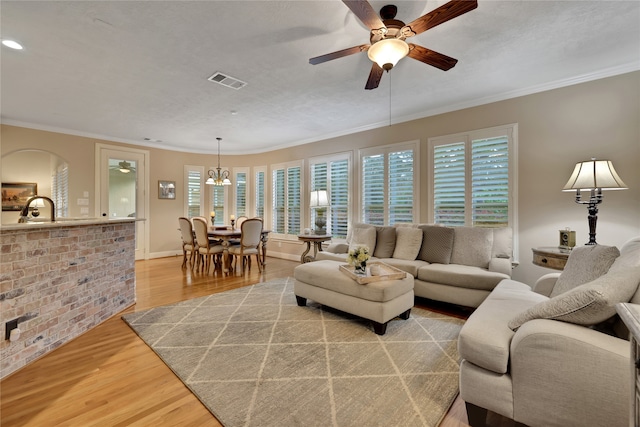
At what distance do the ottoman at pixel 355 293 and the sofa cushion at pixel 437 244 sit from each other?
0.93 metres

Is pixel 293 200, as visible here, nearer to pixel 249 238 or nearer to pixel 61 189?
pixel 249 238

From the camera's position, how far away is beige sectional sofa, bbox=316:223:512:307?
10.2ft

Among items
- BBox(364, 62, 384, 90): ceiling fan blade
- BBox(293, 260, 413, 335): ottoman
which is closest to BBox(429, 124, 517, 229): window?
BBox(293, 260, 413, 335): ottoman

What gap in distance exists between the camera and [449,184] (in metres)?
4.27

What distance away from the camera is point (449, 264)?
11.8 feet

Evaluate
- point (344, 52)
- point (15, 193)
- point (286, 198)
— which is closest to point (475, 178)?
point (344, 52)

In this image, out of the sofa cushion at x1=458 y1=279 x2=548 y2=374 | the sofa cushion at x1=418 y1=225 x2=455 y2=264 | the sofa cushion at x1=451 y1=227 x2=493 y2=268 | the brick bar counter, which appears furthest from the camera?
the sofa cushion at x1=418 y1=225 x2=455 y2=264

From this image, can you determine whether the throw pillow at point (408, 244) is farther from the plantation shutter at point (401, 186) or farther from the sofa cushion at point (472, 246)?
the plantation shutter at point (401, 186)

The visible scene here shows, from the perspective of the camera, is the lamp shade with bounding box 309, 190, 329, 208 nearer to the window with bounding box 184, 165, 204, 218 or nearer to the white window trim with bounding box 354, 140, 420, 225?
the white window trim with bounding box 354, 140, 420, 225

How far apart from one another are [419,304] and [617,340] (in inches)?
94.6

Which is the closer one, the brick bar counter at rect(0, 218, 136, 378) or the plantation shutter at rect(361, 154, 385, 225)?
the brick bar counter at rect(0, 218, 136, 378)

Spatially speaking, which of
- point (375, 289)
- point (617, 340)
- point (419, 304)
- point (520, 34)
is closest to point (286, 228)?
point (419, 304)

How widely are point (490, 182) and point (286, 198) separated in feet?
13.9

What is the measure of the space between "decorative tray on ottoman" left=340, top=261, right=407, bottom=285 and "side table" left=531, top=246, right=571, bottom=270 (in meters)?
1.33
